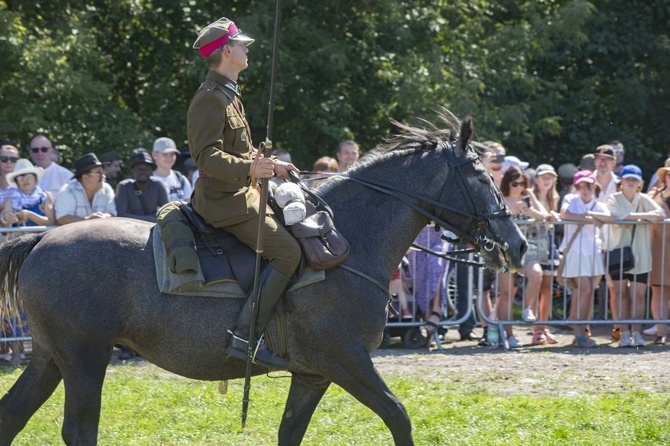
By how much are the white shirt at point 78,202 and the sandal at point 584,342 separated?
5678 mm

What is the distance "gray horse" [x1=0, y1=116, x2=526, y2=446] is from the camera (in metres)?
6.61

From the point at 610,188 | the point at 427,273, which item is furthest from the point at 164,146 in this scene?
the point at 610,188

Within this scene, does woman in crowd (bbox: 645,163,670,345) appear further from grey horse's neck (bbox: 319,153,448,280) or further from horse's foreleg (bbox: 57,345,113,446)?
horse's foreleg (bbox: 57,345,113,446)

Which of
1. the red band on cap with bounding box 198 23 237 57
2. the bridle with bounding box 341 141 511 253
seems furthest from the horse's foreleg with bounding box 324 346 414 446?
the red band on cap with bounding box 198 23 237 57

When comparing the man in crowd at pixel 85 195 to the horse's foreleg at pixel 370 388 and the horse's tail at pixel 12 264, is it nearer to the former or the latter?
the horse's tail at pixel 12 264

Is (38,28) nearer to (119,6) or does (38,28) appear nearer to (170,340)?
(119,6)

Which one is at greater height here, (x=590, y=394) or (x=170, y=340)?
(x=170, y=340)

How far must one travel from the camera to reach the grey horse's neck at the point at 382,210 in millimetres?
6914

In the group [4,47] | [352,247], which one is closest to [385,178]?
[352,247]

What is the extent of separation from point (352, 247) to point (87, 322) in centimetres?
173

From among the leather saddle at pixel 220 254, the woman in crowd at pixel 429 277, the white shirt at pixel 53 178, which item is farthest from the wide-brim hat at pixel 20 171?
the leather saddle at pixel 220 254

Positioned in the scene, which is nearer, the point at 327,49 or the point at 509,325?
the point at 509,325

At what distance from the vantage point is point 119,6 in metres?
18.7

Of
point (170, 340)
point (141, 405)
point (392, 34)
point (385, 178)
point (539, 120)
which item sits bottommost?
point (141, 405)
